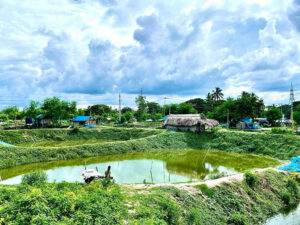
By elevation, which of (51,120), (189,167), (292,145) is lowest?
(189,167)

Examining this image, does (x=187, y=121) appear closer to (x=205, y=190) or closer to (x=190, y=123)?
(x=190, y=123)

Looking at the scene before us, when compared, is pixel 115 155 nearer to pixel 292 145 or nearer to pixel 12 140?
pixel 12 140

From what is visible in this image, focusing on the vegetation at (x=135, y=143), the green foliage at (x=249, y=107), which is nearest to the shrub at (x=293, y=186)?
the vegetation at (x=135, y=143)

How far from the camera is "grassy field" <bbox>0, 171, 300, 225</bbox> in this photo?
6719 millimetres

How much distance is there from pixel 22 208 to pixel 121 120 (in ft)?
169

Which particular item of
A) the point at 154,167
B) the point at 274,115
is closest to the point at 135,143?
the point at 154,167

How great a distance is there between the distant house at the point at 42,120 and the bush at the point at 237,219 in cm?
4809

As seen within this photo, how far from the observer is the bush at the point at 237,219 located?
432 inches

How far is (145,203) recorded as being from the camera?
957cm

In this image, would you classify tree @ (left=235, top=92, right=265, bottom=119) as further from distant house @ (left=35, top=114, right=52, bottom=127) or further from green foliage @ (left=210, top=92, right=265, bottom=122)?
distant house @ (left=35, top=114, right=52, bottom=127)

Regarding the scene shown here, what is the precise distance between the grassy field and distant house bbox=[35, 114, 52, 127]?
135ft

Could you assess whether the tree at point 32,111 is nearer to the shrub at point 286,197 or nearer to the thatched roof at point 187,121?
the thatched roof at point 187,121

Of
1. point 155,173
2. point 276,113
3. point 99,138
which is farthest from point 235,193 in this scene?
point 276,113

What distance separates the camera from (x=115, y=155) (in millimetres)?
26250
